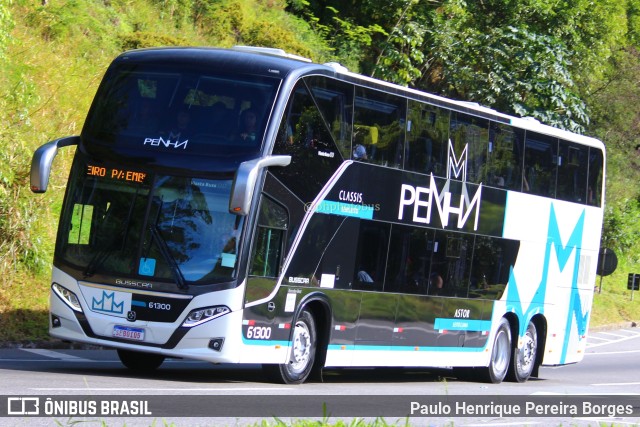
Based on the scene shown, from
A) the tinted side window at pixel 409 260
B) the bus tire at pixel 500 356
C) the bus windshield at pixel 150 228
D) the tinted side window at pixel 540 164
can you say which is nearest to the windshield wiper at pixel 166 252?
the bus windshield at pixel 150 228

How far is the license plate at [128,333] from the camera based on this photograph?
1355 centimetres

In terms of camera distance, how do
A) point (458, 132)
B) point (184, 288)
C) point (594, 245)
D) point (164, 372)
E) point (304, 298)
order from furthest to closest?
1. point (594, 245)
2. point (458, 132)
3. point (164, 372)
4. point (304, 298)
5. point (184, 288)

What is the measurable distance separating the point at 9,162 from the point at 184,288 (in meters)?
7.02

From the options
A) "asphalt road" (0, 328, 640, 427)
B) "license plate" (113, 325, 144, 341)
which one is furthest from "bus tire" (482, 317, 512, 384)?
"license plate" (113, 325, 144, 341)

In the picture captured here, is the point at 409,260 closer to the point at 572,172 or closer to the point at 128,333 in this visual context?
the point at 128,333

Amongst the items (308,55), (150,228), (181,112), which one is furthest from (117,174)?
(308,55)

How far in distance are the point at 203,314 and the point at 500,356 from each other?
9.05m

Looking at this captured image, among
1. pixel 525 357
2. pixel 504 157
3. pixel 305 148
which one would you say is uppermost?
pixel 504 157

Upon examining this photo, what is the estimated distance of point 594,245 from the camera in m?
23.8

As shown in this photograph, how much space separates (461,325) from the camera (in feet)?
62.9

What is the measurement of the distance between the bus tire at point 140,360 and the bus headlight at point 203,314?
219 cm

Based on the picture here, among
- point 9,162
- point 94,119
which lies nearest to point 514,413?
point 94,119

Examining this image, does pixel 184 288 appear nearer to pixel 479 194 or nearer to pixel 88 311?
pixel 88 311

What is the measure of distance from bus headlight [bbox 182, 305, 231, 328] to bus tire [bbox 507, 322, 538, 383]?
9414 millimetres
